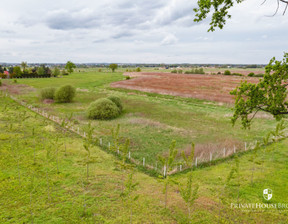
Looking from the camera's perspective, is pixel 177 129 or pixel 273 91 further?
pixel 177 129

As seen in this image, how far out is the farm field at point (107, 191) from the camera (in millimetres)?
9773

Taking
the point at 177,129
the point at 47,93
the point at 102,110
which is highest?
the point at 47,93

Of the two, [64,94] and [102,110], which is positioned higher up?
[64,94]

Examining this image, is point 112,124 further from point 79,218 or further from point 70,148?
point 79,218

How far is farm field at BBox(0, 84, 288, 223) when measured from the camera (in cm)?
977

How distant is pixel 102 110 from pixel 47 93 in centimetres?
2188

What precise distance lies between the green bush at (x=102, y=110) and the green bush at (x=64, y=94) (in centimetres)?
1500

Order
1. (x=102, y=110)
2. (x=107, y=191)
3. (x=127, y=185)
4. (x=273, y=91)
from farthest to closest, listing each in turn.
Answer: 1. (x=102, y=110)
2. (x=107, y=191)
3. (x=127, y=185)
4. (x=273, y=91)

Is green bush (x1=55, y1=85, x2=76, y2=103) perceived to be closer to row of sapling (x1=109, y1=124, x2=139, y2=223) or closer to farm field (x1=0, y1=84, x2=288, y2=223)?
farm field (x1=0, y1=84, x2=288, y2=223)

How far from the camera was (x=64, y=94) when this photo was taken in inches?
1641

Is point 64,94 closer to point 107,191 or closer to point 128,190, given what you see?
point 107,191

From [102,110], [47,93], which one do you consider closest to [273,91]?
[102,110]

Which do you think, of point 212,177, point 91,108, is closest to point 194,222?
point 212,177

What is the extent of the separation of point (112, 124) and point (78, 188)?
15383 millimetres
